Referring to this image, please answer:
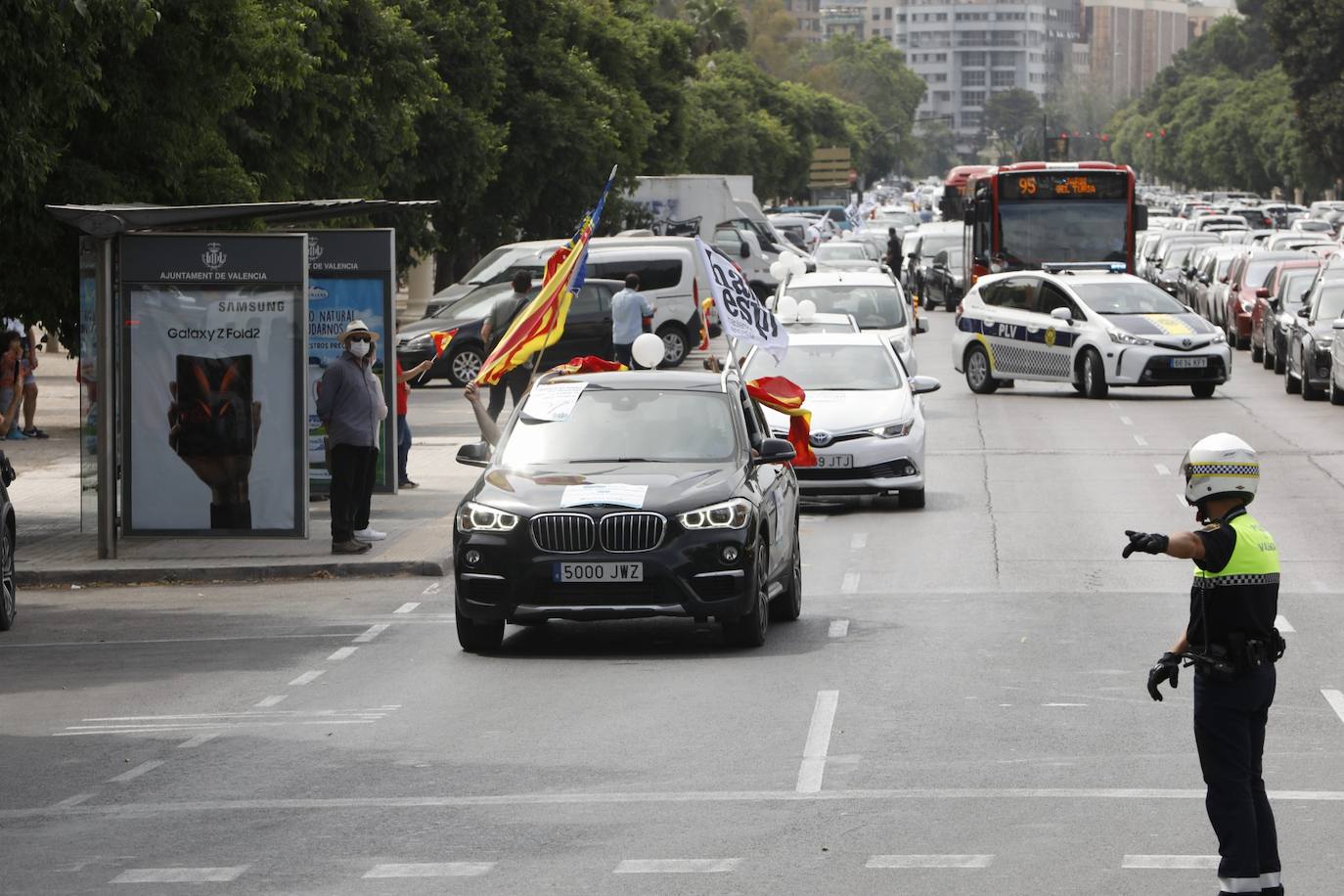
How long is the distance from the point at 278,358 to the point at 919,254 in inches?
1825

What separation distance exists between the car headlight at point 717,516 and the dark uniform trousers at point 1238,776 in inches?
231

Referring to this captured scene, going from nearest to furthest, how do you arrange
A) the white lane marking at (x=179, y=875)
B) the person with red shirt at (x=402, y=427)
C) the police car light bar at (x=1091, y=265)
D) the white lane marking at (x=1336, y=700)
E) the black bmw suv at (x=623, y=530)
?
the white lane marking at (x=179, y=875) < the white lane marking at (x=1336, y=700) < the black bmw suv at (x=623, y=530) < the person with red shirt at (x=402, y=427) < the police car light bar at (x=1091, y=265)

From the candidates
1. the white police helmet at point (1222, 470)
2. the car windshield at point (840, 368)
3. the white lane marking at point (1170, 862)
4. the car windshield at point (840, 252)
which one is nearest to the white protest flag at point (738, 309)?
the car windshield at point (840, 368)

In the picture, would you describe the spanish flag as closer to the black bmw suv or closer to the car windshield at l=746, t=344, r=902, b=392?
the black bmw suv

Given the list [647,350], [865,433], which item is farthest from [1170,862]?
[865,433]

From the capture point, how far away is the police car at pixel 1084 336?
32.8m

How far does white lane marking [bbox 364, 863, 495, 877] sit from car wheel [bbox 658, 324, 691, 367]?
31738mm

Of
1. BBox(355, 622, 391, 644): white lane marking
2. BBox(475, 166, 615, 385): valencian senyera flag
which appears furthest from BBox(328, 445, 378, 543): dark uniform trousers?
BBox(355, 622, 391, 644): white lane marking

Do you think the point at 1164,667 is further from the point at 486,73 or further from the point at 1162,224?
the point at 1162,224

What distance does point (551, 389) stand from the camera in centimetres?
1485

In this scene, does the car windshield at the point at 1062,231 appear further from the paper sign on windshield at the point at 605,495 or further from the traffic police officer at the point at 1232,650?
the traffic police officer at the point at 1232,650

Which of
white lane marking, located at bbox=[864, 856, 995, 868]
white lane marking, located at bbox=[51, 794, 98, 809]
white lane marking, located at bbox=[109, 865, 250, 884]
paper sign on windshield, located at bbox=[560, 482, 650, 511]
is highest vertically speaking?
paper sign on windshield, located at bbox=[560, 482, 650, 511]

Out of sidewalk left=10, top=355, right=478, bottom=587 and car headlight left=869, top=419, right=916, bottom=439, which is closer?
sidewalk left=10, top=355, right=478, bottom=587

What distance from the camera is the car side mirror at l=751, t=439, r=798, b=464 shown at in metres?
14.0
